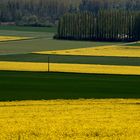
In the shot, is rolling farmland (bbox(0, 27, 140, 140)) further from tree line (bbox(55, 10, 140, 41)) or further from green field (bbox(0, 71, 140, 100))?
tree line (bbox(55, 10, 140, 41))

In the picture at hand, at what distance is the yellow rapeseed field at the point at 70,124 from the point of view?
14413 mm

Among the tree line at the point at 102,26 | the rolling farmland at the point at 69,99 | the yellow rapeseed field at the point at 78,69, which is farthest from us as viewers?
the tree line at the point at 102,26

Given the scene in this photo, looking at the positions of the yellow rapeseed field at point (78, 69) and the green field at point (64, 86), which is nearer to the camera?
the green field at point (64, 86)

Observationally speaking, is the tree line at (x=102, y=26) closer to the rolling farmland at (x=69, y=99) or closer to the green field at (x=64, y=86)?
the rolling farmland at (x=69, y=99)

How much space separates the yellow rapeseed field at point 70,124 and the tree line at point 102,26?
94.4 meters

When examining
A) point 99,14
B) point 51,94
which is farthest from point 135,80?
point 99,14

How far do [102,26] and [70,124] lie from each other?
108050mm

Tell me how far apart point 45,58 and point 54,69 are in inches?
607

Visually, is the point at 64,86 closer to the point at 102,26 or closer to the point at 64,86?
the point at 64,86

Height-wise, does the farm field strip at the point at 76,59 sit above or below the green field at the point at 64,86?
below

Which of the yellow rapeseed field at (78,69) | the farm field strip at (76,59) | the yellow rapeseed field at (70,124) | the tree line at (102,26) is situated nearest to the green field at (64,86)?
the yellow rapeseed field at (78,69)

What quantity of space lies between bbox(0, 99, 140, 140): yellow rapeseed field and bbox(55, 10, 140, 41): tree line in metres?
94.4

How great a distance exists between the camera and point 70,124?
1655cm

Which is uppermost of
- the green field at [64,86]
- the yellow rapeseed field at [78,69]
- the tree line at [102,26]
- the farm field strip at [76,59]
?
the green field at [64,86]
